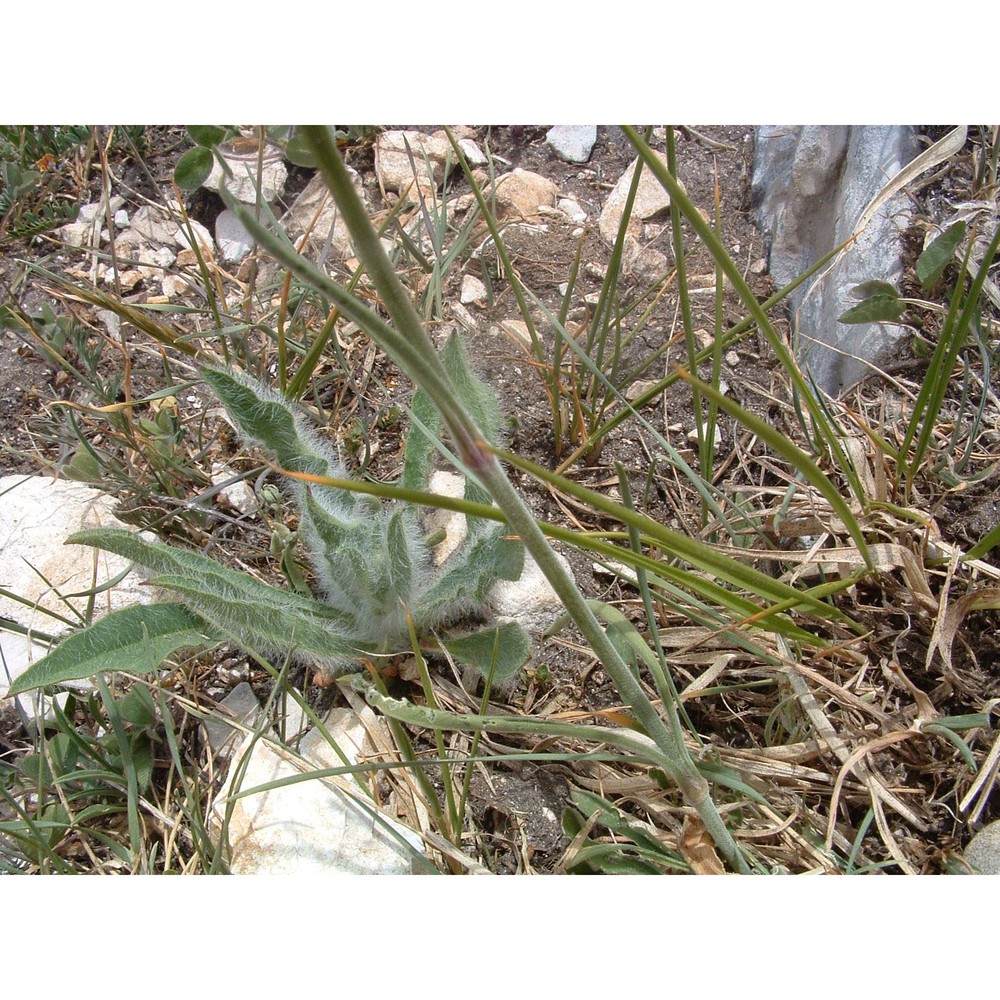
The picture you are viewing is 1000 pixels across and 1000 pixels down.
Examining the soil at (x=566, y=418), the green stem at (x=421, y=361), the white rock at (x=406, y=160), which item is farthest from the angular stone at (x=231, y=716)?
the white rock at (x=406, y=160)

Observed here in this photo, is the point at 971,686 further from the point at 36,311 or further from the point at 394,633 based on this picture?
the point at 36,311

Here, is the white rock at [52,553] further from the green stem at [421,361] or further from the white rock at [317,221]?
the green stem at [421,361]

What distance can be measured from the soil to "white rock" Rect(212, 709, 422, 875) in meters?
0.14

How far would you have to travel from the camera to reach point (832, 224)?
66.2 inches

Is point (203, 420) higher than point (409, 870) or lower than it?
higher

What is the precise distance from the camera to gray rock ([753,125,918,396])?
1565mm

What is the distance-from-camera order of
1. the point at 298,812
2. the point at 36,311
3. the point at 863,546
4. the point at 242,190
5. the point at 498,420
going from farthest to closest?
the point at 242,190
the point at 36,311
the point at 498,420
the point at 298,812
the point at 863,546

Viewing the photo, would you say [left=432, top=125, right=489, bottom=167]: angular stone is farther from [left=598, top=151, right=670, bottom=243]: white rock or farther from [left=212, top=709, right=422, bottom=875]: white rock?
[left=212, top=709, right=422, bottom=875]: white rock

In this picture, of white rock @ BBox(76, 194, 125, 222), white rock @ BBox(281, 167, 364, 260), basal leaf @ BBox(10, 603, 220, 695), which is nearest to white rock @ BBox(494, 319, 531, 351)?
white rock @ BBox(281, 167, 364, 260)

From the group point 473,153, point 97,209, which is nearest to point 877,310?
point 473,153

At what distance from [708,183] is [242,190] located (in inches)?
42.3

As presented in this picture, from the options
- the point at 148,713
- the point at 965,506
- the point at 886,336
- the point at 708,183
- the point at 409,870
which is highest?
the point at 708,183

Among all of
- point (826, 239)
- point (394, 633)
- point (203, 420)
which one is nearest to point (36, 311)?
point (203, 420)

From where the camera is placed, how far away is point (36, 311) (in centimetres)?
178
